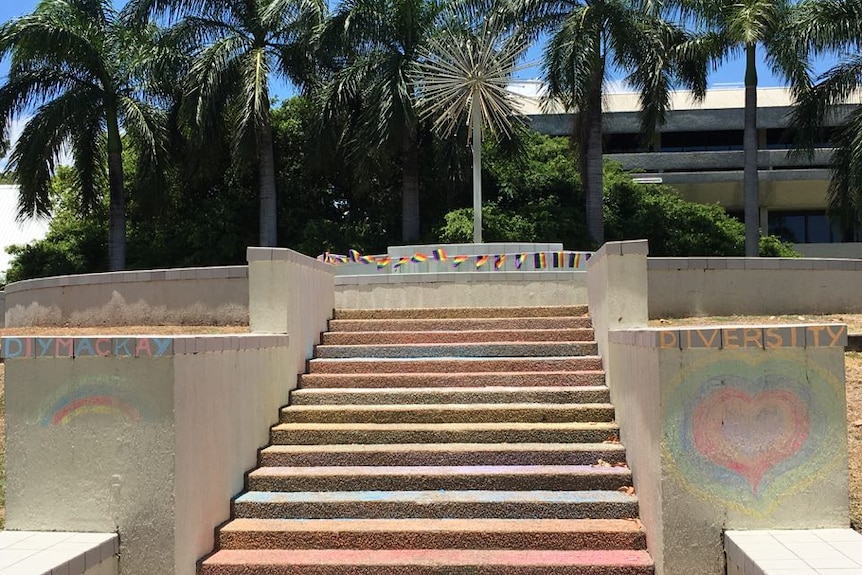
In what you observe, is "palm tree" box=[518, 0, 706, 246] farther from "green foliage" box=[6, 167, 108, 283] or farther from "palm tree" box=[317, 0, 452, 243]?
"green foliage" box=[6, 167, 108, 283]

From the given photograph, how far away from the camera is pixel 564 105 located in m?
17.8

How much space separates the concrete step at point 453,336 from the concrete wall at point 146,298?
11.1ft

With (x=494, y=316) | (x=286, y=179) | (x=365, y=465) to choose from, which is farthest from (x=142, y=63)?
(x=365, y=465)

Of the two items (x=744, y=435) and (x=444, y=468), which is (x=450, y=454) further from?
(x=744, y=435)

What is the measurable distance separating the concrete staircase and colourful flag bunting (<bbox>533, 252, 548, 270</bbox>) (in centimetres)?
411

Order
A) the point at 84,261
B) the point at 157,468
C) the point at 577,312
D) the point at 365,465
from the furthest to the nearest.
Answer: the point at 84,261, the point at 577,312, the point at 365,465, the point at 157,468

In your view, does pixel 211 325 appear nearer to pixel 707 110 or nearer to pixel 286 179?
pixel 286 179

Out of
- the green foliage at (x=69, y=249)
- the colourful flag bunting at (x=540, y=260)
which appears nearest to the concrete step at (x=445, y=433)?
the colourful flag bunting at (x=540, y=260)

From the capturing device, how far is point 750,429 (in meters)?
4.43

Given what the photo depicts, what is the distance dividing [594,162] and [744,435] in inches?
595

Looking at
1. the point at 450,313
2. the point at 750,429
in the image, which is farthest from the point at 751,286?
the point at 750,429

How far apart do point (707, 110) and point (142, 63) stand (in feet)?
72.1

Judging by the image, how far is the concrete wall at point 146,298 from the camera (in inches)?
440

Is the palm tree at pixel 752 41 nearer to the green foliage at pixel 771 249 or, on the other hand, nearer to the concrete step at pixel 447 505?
the green foliage at pixel 771 249
